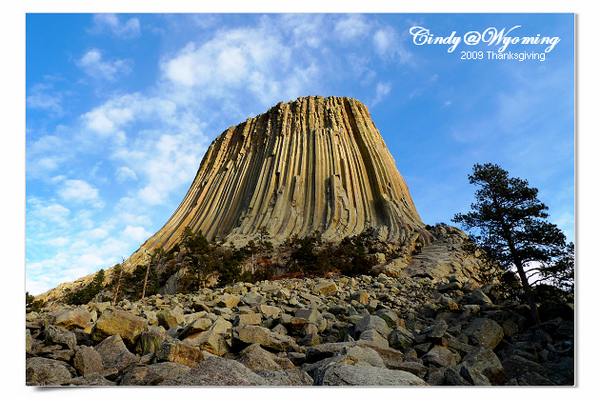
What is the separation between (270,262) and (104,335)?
22.7 meters

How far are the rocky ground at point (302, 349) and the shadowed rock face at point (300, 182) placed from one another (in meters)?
26.7

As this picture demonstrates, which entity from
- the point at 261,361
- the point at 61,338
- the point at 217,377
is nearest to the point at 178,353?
the point at 217,377

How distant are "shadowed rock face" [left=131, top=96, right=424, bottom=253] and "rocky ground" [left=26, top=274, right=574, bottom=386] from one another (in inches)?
1053

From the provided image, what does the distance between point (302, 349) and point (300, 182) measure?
37.5 metres

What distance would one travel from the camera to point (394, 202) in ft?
130

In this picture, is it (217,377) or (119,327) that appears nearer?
(217,377)

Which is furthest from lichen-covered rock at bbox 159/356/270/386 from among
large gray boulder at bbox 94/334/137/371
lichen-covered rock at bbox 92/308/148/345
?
lichen-covered rock at bbox 92/308/148/345

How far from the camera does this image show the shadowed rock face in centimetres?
3756

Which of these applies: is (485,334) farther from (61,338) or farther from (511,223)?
(61,338)

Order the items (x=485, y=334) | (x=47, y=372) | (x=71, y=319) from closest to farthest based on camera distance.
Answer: (x=47, y=372) < (x=485, y=334) < (x=71, y=319)

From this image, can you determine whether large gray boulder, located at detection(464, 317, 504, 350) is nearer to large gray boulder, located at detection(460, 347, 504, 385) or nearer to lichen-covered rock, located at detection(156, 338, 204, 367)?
large gray boulder, located at detection(460, 347, 504, 385)

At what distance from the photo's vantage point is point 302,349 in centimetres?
538
